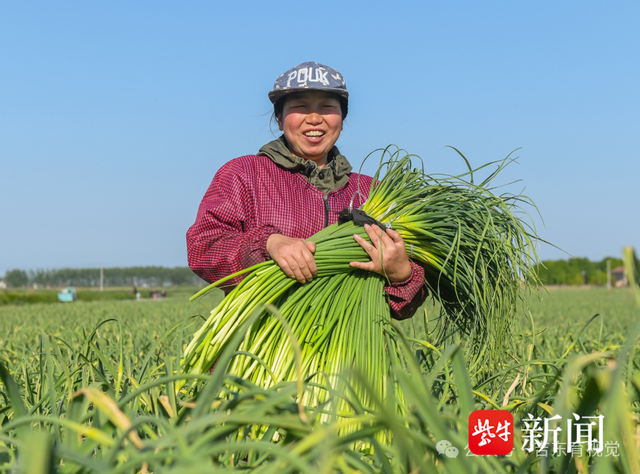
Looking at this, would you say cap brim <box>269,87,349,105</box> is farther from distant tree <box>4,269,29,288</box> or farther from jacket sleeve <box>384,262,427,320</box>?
distant tree <box>4,269,29,288</box>

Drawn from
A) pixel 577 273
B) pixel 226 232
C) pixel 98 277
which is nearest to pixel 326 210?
pixel 226 232

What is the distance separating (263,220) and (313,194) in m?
0.23

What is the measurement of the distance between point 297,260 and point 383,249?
0.26 meters

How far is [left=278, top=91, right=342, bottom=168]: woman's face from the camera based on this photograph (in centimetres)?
210

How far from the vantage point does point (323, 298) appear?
153 cm

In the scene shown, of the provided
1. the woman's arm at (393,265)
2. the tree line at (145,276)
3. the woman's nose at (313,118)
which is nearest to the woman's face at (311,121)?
the woman's nose at (313,118)

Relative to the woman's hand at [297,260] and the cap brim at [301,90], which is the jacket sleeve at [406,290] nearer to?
the woman's hand at [297,260]

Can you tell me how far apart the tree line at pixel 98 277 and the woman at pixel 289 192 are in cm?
7683

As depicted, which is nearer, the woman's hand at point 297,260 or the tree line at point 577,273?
the woman's hand at point 297,260

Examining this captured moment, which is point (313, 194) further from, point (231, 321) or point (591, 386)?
point (591, 386)

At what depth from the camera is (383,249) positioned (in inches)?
63.2

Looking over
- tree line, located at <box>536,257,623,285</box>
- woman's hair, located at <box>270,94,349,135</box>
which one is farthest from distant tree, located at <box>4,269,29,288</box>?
woman's hair, located at <box>270,94,349,135</box>

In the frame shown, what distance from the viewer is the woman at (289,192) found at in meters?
1.80

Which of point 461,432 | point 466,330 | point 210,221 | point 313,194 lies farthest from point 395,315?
point 461,432
